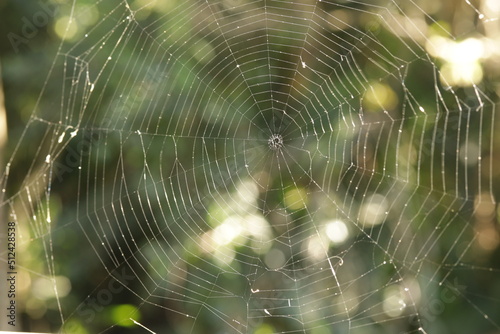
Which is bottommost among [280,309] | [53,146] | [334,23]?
[280,309]

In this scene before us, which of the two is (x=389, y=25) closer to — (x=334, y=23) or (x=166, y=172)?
(x=334, y=23)

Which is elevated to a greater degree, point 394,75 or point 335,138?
point 394,75

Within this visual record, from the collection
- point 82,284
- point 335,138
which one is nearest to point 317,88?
point 335,138

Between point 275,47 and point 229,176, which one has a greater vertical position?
point 275,47

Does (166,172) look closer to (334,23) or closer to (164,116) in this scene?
(164,116)

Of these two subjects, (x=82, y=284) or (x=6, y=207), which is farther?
(x=82, y=284)

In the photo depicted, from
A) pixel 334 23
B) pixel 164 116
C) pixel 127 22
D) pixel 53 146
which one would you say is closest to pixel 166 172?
pixel 164 116
